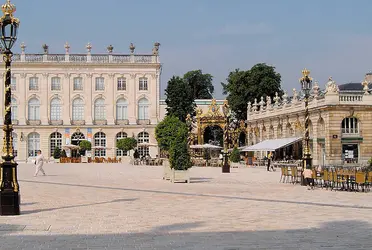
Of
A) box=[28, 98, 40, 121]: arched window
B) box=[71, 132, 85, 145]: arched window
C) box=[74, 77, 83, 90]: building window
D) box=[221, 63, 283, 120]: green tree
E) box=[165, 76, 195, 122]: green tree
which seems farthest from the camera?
box=[74, 77, 83, 90]: building window

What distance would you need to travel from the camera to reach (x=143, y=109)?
73.8 meters

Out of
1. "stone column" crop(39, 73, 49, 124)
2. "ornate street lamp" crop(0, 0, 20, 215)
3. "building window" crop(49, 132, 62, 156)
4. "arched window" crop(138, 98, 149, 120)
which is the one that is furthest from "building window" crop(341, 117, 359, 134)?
"stone column" crop(39, 73, 49, 124)

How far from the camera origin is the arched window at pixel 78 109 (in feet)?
239

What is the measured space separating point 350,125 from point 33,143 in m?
43.6

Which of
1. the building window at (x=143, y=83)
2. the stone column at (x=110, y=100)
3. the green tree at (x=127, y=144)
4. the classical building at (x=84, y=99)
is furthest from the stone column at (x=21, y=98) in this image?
the green tree at (x=127, y=144)

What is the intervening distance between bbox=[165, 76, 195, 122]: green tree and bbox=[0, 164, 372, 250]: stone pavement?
51.6 metres

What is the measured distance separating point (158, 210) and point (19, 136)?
61.2 metres

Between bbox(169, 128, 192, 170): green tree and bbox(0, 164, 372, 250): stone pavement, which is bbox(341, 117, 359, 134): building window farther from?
bbox(0, 164, 372, 250): stone pavement

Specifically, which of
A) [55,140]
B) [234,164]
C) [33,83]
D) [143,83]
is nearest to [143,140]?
[143,83]

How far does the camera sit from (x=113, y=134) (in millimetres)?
72688

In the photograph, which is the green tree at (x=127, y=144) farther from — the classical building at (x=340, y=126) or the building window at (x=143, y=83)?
the classical building at (x=340, y=126)

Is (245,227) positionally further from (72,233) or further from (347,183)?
(347,183)

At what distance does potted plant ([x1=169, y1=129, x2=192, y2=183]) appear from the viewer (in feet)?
80.2

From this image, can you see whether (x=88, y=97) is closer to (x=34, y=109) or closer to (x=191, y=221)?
(x=34, y=109)
